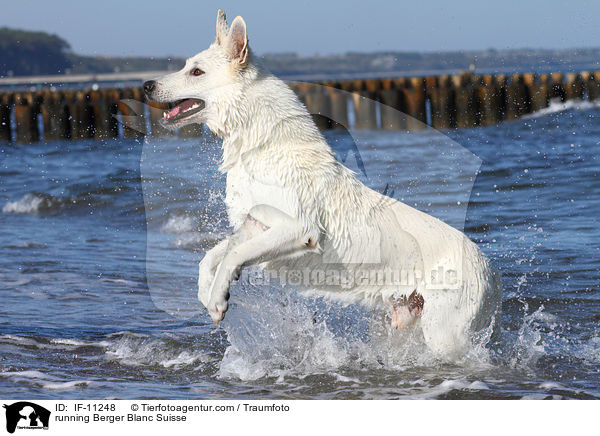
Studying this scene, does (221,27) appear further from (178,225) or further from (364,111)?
(364,111)

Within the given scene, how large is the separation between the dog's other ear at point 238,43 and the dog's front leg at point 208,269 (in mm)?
1313

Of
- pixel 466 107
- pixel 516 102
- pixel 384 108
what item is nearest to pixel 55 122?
pixel 384 108

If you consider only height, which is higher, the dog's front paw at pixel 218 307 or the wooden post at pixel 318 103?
the wooden post at pixel 318 103

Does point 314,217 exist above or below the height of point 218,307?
above

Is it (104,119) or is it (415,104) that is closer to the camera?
(415,104)

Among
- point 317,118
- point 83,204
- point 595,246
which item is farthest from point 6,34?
point 595,246

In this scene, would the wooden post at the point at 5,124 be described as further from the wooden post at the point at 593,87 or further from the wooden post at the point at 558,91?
the wooden post at the point at 593,87

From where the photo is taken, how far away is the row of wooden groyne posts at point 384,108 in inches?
936

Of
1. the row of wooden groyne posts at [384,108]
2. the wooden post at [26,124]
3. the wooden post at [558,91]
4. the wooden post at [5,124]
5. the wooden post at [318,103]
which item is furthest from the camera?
the wooden post at [5,124]

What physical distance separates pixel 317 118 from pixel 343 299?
18.0 meters

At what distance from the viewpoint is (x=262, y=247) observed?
4.98 metres

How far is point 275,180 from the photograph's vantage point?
17.1ft

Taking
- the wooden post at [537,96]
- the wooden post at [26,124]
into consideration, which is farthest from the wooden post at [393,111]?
the wooden post at [26,124]

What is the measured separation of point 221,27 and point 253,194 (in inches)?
49.1
